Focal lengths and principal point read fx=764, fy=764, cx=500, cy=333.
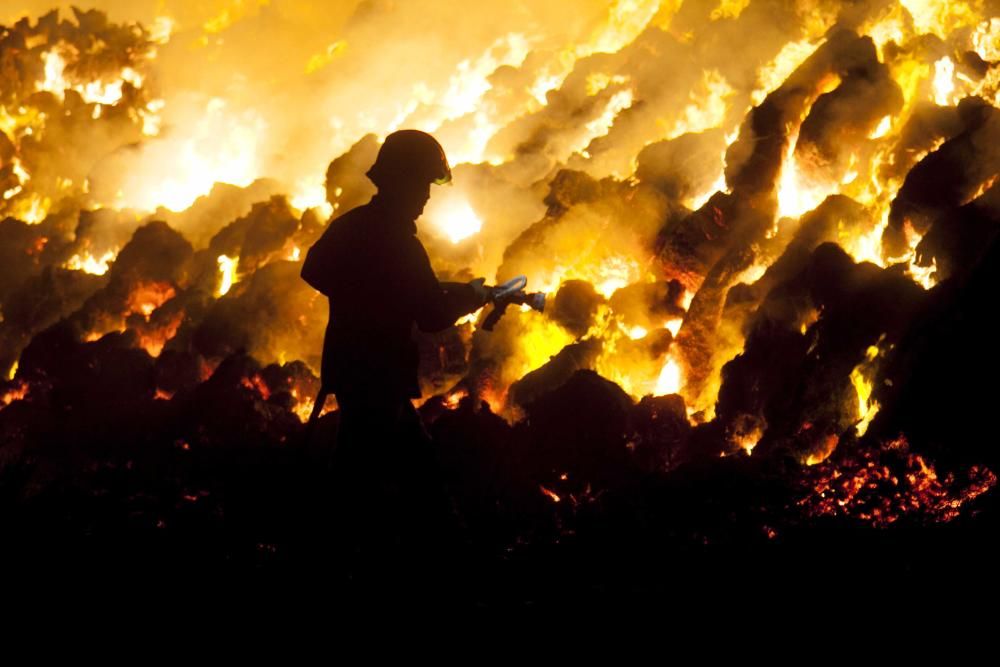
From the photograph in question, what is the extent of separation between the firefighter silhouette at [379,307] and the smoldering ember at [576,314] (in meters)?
0.22

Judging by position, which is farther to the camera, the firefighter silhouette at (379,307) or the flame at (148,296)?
the flame at (148,296)

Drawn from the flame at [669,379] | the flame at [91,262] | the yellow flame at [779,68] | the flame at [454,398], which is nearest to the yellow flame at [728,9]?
the yellow flame at [779,68]

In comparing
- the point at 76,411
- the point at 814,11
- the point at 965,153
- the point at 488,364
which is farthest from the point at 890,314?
the point at 76,411

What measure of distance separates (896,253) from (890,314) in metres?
1.19

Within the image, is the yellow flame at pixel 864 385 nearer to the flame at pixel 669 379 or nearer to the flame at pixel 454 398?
the flame at pixel 669 379

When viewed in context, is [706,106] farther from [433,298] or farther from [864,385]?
[433,298]

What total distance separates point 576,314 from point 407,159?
19.5ft

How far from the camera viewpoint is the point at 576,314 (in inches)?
409

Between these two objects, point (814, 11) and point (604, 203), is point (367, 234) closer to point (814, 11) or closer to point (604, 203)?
point (604, 203)

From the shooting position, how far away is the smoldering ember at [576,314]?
19.0ft

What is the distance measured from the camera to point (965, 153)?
8.14 metres

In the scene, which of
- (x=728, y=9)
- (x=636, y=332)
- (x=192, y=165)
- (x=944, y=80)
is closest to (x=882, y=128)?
(x=944, y=80)

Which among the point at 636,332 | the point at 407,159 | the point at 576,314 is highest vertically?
the point at 576,314

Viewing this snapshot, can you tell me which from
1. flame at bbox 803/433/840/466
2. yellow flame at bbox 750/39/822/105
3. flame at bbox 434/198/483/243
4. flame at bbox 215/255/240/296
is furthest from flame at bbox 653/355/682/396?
flame at bbox 215/255/240/296
